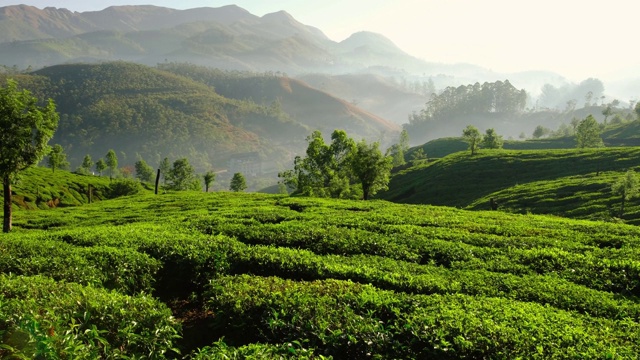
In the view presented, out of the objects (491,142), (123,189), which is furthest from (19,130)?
(491,142)

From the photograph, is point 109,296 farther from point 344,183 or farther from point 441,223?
point 344,183

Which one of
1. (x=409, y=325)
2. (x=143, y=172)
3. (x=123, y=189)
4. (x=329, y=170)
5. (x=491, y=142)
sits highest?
(x=491, y=142)

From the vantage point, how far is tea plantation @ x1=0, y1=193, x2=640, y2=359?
32.1ft

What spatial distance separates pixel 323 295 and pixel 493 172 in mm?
91692

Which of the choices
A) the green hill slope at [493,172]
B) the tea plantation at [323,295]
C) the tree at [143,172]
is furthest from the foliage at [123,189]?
the tea plantation at [323,295]

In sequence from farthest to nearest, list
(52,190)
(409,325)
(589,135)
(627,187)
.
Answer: (589,135) → (52,190) → (627,187) → (409,325)

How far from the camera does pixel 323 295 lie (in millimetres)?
13148

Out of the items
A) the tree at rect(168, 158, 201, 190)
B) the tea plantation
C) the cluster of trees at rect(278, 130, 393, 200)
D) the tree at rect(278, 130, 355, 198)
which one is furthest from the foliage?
the tea plantation

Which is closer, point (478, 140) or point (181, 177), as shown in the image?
point (478, 140)

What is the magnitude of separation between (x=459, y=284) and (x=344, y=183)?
5684 cm

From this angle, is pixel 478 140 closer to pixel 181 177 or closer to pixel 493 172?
pixel 493 172

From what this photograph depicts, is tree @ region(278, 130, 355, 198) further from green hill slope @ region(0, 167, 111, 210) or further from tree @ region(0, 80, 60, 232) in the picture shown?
green hill slope @ region(0, 167, 111, 210)

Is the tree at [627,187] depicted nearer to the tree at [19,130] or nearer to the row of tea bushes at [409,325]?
the row of tea bushes at [409,325]

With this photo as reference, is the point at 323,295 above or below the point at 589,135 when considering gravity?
below
